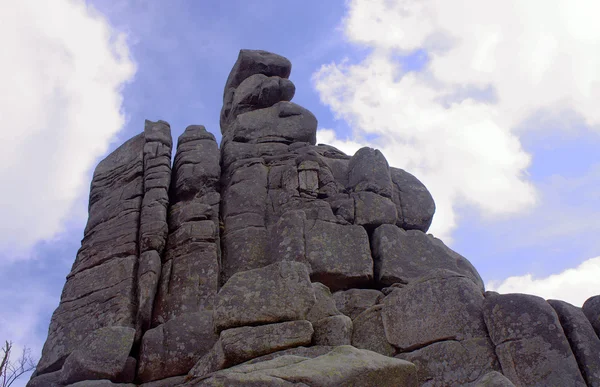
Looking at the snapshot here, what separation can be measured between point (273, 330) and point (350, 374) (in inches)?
149

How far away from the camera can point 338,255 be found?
16.2m

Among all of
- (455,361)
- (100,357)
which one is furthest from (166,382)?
(455,361)

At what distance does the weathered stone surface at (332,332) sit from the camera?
11.1 m

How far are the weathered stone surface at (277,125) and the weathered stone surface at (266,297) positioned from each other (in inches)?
369

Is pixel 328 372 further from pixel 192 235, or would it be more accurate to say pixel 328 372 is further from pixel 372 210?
pixel 372 210

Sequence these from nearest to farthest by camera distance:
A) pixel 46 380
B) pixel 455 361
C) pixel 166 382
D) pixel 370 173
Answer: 1. pixel 455 361
2. pixel 166 382
3. pixel 46 380
4. pixel 370 173

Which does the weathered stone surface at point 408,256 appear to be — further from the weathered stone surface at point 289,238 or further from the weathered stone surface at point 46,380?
the weathered stone surface at point 46,380

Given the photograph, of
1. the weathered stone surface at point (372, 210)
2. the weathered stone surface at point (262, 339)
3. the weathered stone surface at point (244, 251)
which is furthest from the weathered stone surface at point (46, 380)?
the weathered stone surface at point (372, 210)

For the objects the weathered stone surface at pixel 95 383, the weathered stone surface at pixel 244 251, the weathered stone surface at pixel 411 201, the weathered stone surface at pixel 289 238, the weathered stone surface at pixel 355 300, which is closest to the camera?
the weathered stone surface at pixel 95 383

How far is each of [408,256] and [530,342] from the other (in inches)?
278

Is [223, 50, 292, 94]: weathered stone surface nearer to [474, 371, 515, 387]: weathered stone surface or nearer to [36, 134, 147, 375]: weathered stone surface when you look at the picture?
[36, 134, 147, 375]: weathered stone surface

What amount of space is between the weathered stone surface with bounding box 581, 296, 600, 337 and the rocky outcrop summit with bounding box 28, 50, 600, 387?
3 centimetres

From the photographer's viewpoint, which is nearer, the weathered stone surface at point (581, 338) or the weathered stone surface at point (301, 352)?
the weathered stone surface at point (581, 338)

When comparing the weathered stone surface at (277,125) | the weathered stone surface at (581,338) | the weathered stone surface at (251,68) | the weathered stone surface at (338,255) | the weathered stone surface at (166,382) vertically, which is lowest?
the weathered stone surface at (581,338)
